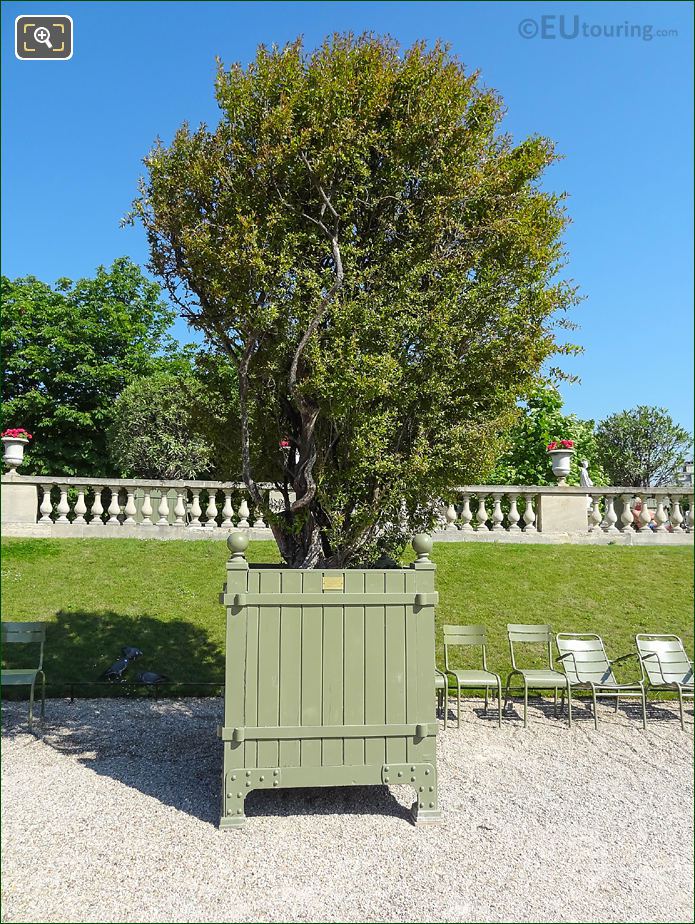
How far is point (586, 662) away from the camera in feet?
27.5

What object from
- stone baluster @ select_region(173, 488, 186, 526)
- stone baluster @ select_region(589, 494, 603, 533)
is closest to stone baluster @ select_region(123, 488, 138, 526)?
stone baluster @ select_region(173, 488, 186, 526)

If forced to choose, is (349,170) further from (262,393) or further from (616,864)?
(616,864)

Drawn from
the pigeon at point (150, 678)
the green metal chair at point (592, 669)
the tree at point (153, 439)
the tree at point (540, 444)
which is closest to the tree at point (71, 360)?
the tree at point (153, 439)

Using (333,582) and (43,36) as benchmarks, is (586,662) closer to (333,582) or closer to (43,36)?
(333,582)

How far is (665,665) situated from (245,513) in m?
7.63

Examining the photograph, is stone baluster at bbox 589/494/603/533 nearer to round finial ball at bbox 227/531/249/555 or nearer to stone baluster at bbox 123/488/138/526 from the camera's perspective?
stone baluster at bbox 123/488/138/526

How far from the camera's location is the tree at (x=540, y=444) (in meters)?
23.3

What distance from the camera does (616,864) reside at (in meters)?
4.43

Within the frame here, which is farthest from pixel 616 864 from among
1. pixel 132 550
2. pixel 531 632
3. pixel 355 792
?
pixel 132 550

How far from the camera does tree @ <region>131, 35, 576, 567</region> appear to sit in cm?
605

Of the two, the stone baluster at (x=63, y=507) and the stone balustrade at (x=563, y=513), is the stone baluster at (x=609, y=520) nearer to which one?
the stone balustrade at (x=563, y=513)

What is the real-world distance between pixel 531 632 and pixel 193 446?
12676 millimetres

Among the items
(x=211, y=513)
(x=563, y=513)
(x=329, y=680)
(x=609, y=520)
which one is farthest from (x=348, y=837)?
(x=609, y=520)

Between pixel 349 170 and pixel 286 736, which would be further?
pixel 349 170
